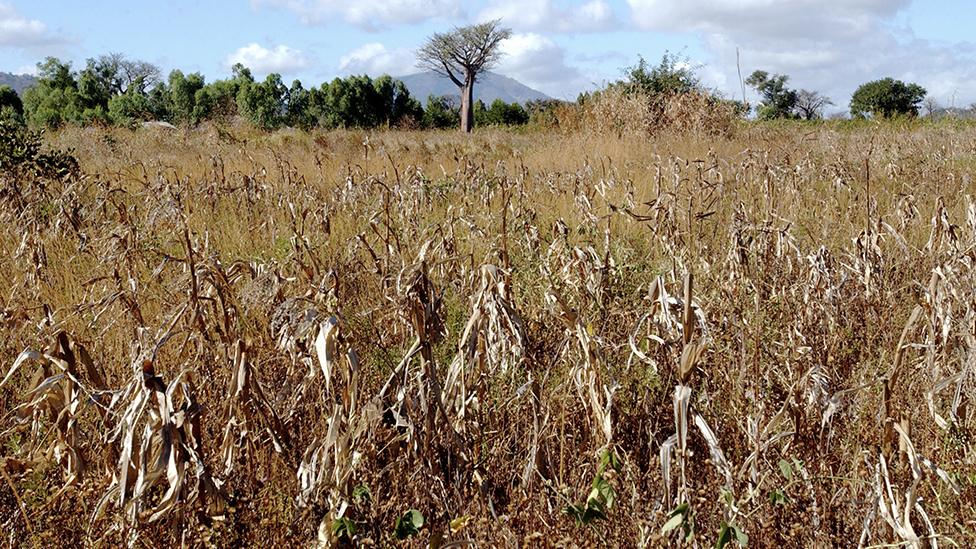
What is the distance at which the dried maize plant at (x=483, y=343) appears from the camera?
5.61ft

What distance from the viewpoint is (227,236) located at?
5.09 metres

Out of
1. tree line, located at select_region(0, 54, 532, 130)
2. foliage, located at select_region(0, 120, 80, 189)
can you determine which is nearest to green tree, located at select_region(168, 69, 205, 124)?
tree line, located at select_region(0, 54, 532, 130)

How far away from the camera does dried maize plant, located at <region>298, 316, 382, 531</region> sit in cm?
159

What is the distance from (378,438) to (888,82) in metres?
56.6

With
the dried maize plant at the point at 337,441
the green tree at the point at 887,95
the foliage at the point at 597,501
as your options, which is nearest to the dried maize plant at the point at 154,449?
the dried maize plant at the point at 337,441

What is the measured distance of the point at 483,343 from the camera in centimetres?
193

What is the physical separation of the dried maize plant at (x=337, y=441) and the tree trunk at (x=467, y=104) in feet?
117

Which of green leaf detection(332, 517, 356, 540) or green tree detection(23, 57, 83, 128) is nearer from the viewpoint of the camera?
green leaf detection(332, 517, 356, 540)

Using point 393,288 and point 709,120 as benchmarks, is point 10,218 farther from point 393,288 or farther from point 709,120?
point 709,120

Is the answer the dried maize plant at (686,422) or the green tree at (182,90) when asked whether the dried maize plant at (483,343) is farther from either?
the green tree at (182,90)

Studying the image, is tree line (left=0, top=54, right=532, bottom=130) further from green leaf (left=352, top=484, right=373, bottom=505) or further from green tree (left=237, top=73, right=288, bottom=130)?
green leaf (left=352, top=484, right=373, bottom=505)

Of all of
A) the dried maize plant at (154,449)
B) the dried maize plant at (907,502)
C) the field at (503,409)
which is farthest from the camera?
the field at (503,409)

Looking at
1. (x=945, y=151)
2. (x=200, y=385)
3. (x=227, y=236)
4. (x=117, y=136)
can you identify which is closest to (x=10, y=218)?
(x=227, y=236)

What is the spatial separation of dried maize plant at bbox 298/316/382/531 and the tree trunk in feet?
117
